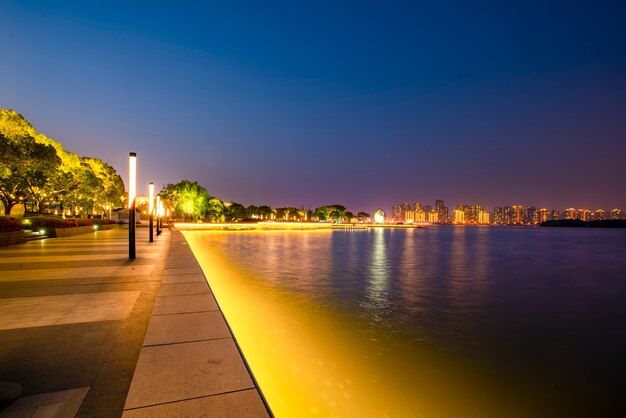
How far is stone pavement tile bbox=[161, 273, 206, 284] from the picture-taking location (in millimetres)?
8438

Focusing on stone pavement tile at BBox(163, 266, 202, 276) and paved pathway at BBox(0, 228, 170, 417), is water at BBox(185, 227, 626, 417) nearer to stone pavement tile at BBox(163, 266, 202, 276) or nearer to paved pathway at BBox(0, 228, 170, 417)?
stone pavement tile at BBox(163, 266, 202, 276)

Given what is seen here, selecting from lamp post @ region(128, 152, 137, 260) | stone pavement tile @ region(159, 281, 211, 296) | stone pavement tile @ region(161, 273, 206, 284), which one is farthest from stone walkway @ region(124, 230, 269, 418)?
lamp post @ region(128, 152, 137, 260)

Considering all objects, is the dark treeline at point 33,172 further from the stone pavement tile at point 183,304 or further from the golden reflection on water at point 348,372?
the golden reflection on water at point 348,372

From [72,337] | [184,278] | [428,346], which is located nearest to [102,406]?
[72,337]

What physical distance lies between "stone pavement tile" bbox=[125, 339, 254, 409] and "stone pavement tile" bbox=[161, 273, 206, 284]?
431cm

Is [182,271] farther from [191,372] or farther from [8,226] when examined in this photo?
[8,226]

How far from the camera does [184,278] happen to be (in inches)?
347

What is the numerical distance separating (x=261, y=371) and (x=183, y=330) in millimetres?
2275

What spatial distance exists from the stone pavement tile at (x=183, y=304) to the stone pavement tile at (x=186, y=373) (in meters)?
1.59

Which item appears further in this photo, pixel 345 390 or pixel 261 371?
pixel 261 371

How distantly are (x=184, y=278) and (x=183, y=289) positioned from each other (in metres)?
1.32

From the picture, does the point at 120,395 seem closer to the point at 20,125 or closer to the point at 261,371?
the point at 261,371

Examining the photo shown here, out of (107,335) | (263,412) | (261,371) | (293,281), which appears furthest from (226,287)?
(263,412)

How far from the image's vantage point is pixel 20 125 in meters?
28.4
